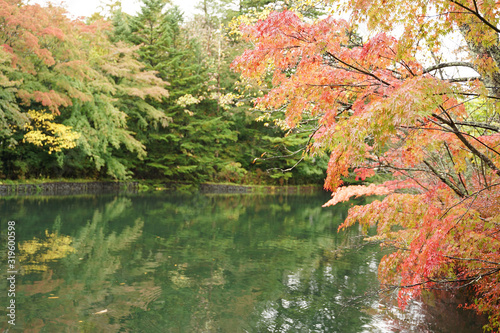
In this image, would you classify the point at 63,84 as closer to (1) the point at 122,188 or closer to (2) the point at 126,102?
(2) the point at 126,102

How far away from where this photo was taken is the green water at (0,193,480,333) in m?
5.07

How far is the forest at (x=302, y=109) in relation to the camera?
3.55 metres

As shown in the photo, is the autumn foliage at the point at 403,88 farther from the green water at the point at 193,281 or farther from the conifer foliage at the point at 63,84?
the conifer foliage at the point at 63,84

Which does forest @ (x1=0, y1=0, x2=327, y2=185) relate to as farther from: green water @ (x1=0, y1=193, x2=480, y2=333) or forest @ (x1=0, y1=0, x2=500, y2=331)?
green water @ (x1=0, y1=193, x2=480, y2=333)

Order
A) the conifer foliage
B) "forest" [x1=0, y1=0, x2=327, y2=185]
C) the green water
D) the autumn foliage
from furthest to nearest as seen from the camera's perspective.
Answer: "forest" [x1=0, y1=0, x2=327, y2=185]
the conifer foliage
the green water
the autumn foliage

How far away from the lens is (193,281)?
6.69 metres

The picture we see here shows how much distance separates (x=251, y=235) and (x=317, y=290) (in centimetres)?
488

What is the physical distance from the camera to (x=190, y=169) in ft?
81.5

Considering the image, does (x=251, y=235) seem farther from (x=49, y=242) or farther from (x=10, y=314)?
(x=10, y=314)

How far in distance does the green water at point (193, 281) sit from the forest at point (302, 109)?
0.70 metres

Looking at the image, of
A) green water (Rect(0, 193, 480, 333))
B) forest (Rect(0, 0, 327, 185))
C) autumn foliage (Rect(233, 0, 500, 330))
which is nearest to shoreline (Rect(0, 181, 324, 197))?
forest (Rect(0, 0, 327, 185))

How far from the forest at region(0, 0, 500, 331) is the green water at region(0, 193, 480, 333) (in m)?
0.70

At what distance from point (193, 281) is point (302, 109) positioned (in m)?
3.63

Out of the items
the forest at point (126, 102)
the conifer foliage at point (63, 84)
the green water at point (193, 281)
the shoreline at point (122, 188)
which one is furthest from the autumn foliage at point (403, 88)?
the shoreline at point (122, 188)
